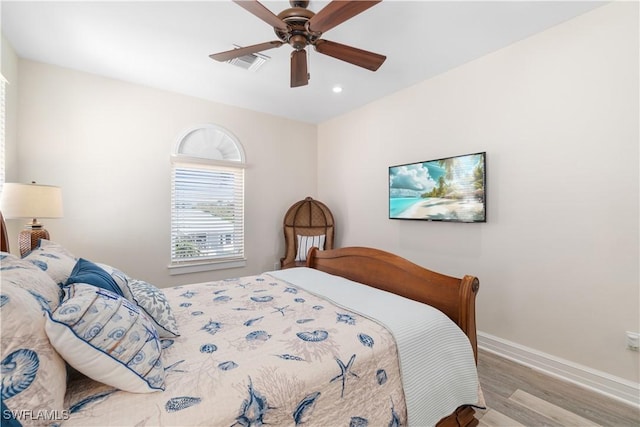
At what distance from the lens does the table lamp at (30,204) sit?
6.39ft

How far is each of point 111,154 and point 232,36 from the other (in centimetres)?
189

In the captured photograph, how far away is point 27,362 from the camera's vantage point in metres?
0.75

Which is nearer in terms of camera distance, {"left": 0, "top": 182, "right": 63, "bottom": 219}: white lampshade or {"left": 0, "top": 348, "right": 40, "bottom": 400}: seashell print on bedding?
{"left": 0, "top": 348, "right": 40, "bottom": 400}: seashell print on bedding

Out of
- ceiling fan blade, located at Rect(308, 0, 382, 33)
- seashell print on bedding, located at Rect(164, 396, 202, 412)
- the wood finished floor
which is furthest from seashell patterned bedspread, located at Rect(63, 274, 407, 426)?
ceiling fan blade, located at Rect(308, 0, 382, 33)

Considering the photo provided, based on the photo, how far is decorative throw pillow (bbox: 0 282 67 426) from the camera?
0.70 metres

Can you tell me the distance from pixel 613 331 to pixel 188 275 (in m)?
4.03

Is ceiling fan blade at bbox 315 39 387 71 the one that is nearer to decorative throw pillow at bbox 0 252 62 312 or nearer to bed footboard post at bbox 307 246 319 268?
bed footboard post at bbox 307 246 319 268

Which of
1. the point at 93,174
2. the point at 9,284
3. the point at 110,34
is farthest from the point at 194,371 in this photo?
the point at 93,174

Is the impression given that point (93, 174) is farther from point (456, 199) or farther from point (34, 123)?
point (456, 199)

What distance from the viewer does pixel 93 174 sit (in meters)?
2.93

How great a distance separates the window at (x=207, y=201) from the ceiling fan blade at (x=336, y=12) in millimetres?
2418

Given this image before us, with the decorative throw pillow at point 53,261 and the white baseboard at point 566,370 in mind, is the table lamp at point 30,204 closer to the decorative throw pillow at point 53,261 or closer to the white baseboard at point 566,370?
the decorative throw pillow at point 53,261

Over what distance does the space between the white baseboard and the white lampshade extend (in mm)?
3822

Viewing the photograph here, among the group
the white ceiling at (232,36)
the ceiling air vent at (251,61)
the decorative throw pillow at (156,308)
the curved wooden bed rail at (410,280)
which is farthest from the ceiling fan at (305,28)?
the decorative throw pillow at (156,308)
